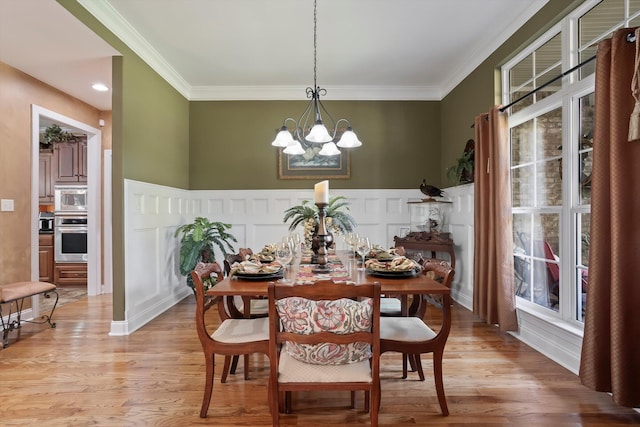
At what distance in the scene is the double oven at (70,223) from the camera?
5281mm

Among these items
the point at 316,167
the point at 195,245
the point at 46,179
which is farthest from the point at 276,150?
the point at 46,179

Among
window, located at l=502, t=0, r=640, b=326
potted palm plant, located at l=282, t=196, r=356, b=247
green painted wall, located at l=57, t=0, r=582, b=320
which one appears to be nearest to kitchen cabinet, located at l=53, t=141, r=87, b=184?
green painted wall, located at l=57, t=0, r=582, b=320

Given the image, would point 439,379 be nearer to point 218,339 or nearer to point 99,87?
point 218,339

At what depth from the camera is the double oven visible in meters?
5.28

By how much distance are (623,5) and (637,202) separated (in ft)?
4.26

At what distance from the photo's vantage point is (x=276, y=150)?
495 centimetres

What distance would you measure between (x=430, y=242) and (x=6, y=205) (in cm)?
455

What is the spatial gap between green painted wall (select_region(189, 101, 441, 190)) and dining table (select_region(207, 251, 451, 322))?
2.79 m

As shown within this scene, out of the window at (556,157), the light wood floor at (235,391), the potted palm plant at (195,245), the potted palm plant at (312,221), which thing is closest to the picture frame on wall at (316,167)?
the potted palm plant at (312,221)

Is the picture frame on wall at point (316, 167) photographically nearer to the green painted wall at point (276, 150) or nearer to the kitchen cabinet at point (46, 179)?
the green painted wall at point (276, 150)

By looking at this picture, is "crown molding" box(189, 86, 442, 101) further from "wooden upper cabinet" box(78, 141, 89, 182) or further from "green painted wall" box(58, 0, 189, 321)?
"wooden upper cabinet" box(78, 141, 89, 182)

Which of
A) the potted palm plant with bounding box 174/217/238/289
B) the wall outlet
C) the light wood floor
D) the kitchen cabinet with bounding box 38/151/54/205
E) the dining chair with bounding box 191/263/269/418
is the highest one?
the kitchen cabinet with bounding box 38/151/54/205

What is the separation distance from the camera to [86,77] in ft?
12.4

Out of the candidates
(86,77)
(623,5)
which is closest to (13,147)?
(86,77)
